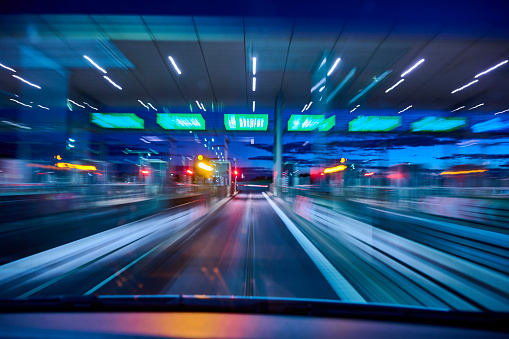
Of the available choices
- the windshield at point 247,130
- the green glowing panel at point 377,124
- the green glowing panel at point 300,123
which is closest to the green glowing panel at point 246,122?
the windshield at point 247,130

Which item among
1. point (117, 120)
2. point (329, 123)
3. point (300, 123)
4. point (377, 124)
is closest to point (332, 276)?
point (329, 123)

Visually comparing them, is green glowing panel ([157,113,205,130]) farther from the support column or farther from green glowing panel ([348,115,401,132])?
green glowing panel ([348,115,401,132])

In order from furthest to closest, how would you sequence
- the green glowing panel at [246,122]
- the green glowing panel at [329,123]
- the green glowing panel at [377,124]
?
the green glowing panel at [246,122] → the green glowing panel at [377,124] → the green glowing panel at [329,123]

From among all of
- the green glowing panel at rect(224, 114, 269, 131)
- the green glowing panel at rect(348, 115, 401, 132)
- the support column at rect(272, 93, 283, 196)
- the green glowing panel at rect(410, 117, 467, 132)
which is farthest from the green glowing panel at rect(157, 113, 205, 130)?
the green glowing panel at rect(410, 117, 467, 132)

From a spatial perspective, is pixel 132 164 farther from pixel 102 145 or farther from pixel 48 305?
pixel 48 305

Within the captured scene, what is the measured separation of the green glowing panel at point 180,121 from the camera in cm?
1517

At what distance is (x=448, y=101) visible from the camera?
14070 millimetres

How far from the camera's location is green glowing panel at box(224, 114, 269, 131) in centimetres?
1548

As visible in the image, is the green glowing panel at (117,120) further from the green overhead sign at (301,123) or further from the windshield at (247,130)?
the green overhead sign at (301,123)

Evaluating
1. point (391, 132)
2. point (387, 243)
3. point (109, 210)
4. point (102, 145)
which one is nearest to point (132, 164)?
point (102, 145)

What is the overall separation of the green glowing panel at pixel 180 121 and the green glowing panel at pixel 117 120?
62.9 inches

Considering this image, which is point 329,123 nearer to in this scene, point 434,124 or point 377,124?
point 377,124

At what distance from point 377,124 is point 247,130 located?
26.3ft

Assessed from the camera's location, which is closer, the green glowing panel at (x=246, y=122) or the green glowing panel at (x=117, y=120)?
the green glowing panel at (x=117, y=120)
